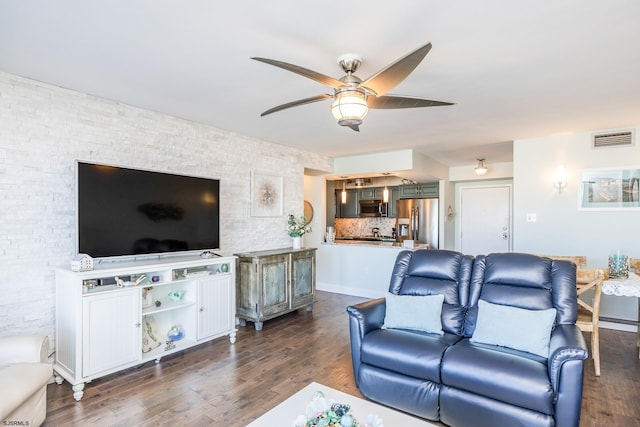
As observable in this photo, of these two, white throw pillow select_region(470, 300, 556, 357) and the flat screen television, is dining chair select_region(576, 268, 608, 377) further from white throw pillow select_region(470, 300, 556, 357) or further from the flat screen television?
the flat screen television

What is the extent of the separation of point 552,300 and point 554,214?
2538 millimetres

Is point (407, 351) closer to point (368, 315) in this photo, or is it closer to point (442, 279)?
point (368, 315)

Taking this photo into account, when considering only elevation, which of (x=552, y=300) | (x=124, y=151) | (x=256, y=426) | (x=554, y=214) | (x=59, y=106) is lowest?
(x=256, y=426)

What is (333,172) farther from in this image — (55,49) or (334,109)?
(55,49)

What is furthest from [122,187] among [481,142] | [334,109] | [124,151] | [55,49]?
[481,142]

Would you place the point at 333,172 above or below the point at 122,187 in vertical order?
above

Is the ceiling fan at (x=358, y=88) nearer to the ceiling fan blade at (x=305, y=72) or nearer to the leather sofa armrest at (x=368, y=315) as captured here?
the ceiling fan blade at (x=305, y=72)

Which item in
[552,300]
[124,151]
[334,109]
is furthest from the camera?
[124,151]

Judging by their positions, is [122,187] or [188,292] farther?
[188,292]

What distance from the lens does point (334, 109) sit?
7.06 ft

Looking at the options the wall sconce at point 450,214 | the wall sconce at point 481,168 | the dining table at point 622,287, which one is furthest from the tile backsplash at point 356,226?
the dining table at point 622,287

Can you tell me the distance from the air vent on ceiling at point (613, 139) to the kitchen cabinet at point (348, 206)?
4458 millimetres

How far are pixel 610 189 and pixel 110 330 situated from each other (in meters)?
5.58

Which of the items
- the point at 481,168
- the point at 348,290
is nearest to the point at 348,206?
the point at 348,290
